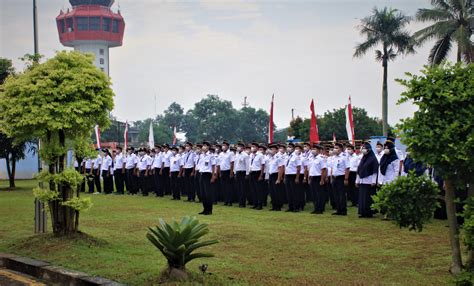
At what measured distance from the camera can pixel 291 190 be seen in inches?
675

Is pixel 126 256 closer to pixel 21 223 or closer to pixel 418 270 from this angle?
pixel 418 270

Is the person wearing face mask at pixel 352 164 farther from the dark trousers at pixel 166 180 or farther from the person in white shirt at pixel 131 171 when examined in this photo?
the person in white shirt at pixel 131 171

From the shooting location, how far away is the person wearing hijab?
582 inches

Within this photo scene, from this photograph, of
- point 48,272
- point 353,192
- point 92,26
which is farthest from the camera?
point 92,26

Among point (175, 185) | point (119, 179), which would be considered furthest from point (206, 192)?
point (119, 179)

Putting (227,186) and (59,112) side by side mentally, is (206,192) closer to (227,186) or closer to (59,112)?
(227,186)

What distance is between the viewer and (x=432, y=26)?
3428cm

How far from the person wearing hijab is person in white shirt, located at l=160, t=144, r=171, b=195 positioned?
924 cm

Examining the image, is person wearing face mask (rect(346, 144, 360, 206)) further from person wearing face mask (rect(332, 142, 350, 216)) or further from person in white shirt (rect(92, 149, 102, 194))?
person in white shirt (rect(92, 149, 102, 194))

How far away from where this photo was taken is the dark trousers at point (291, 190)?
17.0 meters

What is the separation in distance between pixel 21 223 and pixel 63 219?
3483mm

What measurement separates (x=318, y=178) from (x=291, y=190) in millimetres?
914

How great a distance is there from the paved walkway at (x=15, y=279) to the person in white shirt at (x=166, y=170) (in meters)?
13.8

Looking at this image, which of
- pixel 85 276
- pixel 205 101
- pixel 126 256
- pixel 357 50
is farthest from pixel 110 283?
pixel 205 101
